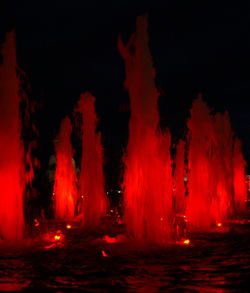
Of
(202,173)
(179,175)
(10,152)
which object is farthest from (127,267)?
(179,175)

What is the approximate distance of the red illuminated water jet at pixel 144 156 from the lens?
10906 millimetres

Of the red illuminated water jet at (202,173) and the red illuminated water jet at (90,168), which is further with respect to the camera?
the red illuminated water jet at (90,168)

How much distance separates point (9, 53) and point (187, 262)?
7.56 metres

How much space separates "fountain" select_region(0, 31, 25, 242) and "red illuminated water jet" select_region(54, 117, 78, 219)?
912 cm

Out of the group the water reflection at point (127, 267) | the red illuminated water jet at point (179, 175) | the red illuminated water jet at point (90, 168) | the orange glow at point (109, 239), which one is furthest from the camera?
the red illuminated water jet at point (179, 175)

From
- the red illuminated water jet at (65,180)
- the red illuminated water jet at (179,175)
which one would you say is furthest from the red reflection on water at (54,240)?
the red illuminated water jet at (179,175)

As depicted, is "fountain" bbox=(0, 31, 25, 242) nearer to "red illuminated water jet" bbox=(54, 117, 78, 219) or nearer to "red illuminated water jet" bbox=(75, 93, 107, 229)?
"red illuminated water jet" bbox=(75, 93, 107, 229)

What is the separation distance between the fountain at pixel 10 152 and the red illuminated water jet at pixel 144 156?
286 centimetres

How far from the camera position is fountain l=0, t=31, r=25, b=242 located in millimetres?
11164

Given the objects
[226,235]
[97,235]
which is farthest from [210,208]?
[97,235]

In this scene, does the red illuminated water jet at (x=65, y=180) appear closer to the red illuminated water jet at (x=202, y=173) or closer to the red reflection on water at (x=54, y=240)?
the red illuminated water jet at (x=202, y=173)

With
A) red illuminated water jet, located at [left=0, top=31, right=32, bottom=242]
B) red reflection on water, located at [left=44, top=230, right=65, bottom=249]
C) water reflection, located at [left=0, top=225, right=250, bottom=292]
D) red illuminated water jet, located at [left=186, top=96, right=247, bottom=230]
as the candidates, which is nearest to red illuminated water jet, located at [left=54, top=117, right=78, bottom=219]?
red illuminated water jet, located at [left=186, top=96, right=247, bottom=230]

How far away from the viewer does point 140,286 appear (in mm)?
6582

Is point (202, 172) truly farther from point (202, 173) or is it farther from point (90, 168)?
point (90, 168)
